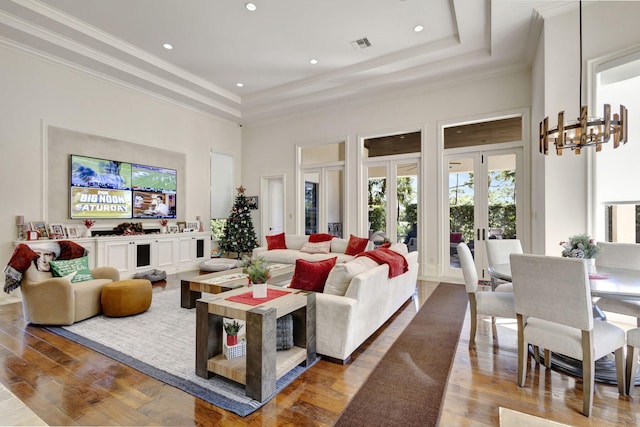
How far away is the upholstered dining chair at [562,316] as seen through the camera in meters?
2.00

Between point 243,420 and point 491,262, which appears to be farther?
point 491,262

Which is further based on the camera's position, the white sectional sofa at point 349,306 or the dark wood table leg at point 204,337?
the white sectional sofa at point 349,306

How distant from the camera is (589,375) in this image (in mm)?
2008

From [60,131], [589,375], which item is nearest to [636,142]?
[589,375]

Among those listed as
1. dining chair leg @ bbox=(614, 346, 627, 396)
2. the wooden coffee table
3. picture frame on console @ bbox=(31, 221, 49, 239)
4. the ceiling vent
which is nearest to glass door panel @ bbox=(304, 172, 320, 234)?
the ceiling vent

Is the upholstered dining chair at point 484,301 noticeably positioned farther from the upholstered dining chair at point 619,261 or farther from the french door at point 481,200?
the french door at point 481,200

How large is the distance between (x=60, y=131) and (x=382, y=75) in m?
6.13

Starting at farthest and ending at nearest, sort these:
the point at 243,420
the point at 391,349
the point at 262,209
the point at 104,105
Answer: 1. the point at 262,209
2. the point at 104,105
3. the point at 391,349
4. the point at 243,420

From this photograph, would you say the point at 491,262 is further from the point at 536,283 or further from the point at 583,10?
the point at 583,10

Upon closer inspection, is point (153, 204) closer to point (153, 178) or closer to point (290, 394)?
point (153, 178)

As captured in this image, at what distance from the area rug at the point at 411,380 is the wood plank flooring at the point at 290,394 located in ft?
0.25

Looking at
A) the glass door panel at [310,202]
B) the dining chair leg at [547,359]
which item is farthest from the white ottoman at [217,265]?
the dining chair leg at [547,359]

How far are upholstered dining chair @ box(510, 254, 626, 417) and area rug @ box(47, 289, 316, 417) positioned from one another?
1805 millimetres

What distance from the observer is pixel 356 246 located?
6.04m
